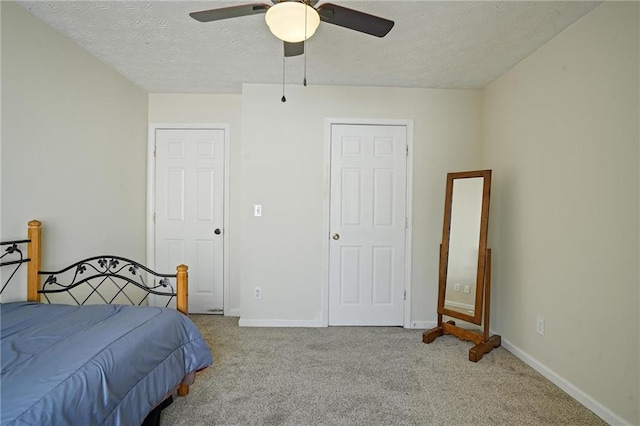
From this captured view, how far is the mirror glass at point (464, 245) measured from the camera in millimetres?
2717

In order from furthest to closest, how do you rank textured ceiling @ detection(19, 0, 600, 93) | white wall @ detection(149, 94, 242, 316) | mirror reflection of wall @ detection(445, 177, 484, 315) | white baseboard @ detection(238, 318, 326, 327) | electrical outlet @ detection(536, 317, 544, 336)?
white wall @ detection(149, 94, 242, 316)
white baseboard @ detection(238, 318, 326, 327)
mirror reflection of wall @ detection(445, 177, 484, 315)
electrical outlet @ detection(536, 317, 544, 336)
textured ceiling @ detection(19, 0, 600, 93)

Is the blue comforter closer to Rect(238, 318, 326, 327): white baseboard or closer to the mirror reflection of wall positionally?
Rect(238, 318, 326, 327): white baseboard

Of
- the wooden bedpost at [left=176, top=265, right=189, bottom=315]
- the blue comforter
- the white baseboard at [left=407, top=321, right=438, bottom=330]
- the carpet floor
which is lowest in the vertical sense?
the carpet floor

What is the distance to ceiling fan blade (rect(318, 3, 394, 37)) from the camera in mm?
1563

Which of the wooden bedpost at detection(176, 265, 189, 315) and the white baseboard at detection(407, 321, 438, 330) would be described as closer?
the wooden bedpost at detection(176, 265, 189, 315)

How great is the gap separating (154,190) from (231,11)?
2555 mm

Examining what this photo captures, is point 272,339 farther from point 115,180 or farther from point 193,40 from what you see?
point 193,40

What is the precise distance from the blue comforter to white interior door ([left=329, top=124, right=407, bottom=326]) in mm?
1695

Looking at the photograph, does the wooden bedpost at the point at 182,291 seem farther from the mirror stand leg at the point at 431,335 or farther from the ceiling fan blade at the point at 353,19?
the mirror stand leg at the point at 431,335

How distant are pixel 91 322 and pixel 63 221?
3.84 ft

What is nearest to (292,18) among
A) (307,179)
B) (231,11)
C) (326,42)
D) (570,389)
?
(231,11)

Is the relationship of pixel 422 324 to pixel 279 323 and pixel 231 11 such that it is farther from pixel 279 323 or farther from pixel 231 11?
pixel 231 11

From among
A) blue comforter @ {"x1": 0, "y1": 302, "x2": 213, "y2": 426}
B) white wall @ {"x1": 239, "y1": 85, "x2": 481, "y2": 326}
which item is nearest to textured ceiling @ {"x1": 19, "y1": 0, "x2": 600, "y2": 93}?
white wall @ {"x1": 239, "y1": 85, "x2": 481, "y2": 326}

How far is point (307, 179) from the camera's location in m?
3.27
